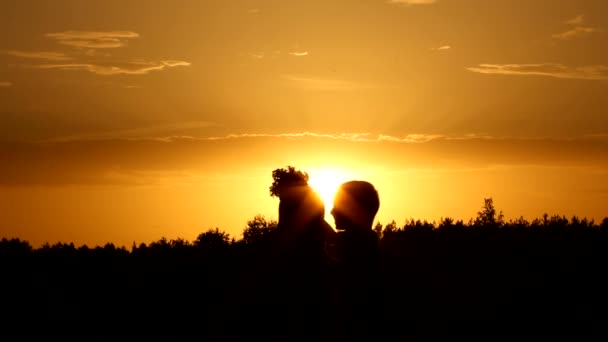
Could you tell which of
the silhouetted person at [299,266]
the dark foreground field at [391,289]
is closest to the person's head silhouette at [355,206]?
the silhouetted person at [299,266]

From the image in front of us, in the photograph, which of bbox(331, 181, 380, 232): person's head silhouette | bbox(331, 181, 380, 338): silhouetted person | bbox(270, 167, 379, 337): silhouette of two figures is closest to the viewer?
bbox(331, 181, 380, 338): silhouetted person

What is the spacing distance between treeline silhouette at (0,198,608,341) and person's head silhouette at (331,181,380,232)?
5550mm

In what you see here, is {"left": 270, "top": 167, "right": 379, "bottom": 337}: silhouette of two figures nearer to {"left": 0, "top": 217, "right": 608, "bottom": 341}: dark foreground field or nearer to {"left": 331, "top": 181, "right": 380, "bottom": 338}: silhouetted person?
{"left": 331, "top": 181, "right": 380, "bottom": 338}: silhouetted person

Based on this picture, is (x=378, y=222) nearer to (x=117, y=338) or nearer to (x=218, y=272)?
(x=218, y=272)

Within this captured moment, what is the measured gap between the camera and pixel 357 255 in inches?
372

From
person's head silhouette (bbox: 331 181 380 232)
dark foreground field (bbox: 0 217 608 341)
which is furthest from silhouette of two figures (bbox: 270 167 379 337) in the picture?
dark foreground field (bbox: 0 217 608 341)

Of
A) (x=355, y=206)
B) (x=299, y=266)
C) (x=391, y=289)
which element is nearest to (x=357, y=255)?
(x=355, y=206)

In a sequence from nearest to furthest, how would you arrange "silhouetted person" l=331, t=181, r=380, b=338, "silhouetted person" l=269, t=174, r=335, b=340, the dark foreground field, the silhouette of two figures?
"silhouetted person" l=331, t=181, r=380, b=338, the silhouette of two figures, "silhouetted person" l=269, t=174, r=335, b=340, the dark foreground field

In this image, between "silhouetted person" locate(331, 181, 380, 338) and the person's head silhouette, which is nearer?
"silhouetted person" locate(331, 181, 380, 338)

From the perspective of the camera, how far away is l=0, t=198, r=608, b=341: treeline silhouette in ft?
Result: 56.1

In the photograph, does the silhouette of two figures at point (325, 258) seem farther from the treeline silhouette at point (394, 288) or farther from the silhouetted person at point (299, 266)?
the treeline silhouette at point (394, 288)

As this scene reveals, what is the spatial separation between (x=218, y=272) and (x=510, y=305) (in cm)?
624

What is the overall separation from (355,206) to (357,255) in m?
0.64

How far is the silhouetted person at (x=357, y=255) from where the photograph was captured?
934cm
